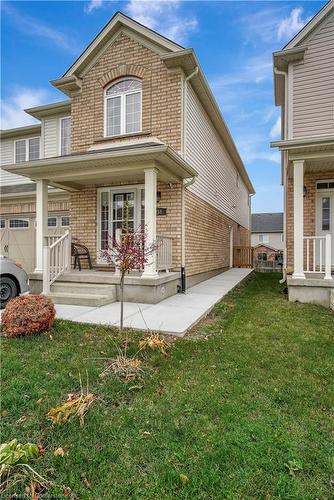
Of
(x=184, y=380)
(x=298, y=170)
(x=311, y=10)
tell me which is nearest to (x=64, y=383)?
(x=184, y=380)

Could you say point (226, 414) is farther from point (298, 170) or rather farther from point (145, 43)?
point (145, 43)

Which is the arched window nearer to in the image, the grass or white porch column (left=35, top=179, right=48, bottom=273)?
white porch column (left=35, top=179, right=48, bottom=273)

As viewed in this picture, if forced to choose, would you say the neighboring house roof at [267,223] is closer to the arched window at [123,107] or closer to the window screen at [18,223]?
the window screen at [18,223]

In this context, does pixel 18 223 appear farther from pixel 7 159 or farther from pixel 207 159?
pixel 207 159

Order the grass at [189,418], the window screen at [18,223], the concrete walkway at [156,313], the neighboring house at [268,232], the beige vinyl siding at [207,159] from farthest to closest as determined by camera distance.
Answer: the neighboring house at [268,232], the window screen at [18,223], the beige vinyl siding at [207,159], the concrete walkway at [156,313], the grass at [189,418]

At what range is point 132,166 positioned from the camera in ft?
24.5

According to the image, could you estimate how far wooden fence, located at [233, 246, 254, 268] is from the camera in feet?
60.8

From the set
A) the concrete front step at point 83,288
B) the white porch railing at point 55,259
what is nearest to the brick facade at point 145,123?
the white porch railing at point 55,259

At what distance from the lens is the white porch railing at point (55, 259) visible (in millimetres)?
7801

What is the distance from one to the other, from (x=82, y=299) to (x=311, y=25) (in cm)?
1003

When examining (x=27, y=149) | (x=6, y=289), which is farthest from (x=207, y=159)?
(x=27, y=149)

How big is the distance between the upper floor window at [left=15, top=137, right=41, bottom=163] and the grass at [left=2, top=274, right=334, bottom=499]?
11.7 metres

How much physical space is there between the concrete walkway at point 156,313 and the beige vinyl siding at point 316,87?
18.9ft

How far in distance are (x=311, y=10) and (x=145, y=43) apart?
524 centimetres
